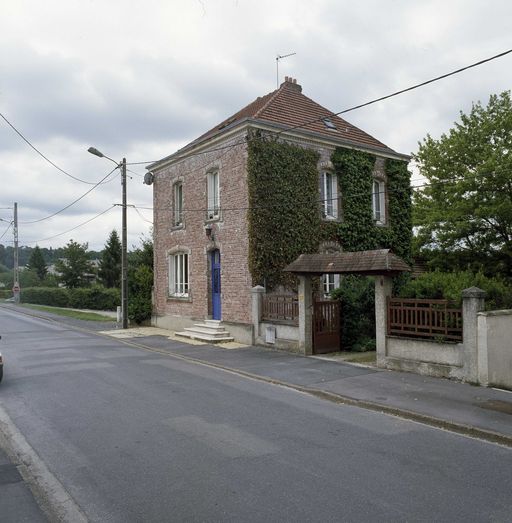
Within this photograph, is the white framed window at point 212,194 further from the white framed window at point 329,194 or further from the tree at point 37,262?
the tree at point 37,262

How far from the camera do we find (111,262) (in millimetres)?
44188

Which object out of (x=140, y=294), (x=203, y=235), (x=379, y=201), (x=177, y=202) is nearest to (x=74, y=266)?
(x=140, y=294)

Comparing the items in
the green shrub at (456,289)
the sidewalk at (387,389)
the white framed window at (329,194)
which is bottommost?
the sidewalk at (387,389)

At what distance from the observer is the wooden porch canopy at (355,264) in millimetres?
11531

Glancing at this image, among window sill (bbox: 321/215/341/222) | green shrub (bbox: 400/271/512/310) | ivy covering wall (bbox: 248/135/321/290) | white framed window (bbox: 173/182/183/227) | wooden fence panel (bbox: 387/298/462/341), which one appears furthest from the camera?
white framed window (bbox: 173/182/183/227)

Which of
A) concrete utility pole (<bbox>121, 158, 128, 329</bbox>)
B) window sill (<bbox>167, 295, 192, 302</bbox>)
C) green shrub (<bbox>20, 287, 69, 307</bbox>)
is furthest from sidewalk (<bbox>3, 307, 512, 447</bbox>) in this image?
green shrub (<bbox>20, 287, 69, 307</bbox>)

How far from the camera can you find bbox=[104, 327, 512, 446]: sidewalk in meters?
7.39

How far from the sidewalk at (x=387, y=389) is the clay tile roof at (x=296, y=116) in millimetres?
8478

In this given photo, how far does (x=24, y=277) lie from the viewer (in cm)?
5647

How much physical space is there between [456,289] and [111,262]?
37.3 meters

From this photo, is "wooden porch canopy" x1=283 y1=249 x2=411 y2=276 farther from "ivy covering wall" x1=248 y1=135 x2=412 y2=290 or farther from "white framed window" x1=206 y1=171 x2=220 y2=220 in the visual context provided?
"white framed window" x1=206 y1=171 x2=220 y2=220

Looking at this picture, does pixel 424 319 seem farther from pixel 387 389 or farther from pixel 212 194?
pixel 212 194

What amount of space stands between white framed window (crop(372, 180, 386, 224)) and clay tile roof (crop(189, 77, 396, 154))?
151 cm

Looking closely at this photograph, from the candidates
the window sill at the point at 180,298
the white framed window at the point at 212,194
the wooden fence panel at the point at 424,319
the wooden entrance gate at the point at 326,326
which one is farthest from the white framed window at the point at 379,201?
the wooden fence panel at the point at 424,319
